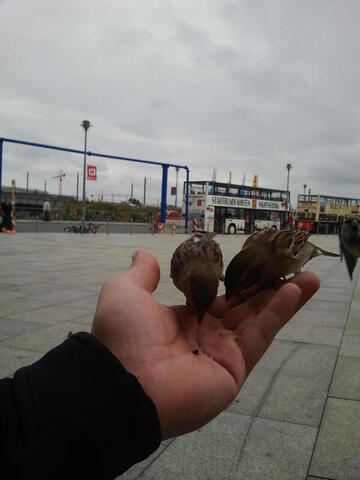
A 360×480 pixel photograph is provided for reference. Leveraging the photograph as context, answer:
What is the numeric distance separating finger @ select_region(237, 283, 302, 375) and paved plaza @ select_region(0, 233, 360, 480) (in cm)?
65

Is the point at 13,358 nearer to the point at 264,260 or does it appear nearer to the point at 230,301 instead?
the point at 230,301

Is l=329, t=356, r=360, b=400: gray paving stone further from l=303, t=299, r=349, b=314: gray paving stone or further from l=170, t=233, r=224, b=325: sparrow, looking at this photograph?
l=303, t=299, r=349, b=314: gray paving stone

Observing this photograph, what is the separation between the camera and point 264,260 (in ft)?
8.29

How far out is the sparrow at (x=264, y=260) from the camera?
99.0 inches

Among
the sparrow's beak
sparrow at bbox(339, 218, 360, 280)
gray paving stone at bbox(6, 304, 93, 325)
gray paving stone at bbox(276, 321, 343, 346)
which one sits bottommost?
gray paving stone at bbox(6, 304, 93, 325)

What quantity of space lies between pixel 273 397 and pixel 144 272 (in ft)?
8.65

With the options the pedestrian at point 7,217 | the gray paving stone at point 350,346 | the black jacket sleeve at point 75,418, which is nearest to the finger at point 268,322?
the black jacket sleeve at point 75,418

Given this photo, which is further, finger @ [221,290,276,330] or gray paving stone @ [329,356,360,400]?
gray paving stone @ [329,356,360,400]

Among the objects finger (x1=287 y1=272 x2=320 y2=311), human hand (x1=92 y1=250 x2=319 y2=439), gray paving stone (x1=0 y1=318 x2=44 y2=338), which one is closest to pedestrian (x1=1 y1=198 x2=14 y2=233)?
gray paving stone (x1=0 y1=318 x2=44 y2=338)

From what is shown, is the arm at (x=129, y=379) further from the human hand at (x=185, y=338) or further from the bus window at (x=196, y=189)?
the bus window at (x=196, y=189)

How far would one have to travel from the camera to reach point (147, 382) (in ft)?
6.24

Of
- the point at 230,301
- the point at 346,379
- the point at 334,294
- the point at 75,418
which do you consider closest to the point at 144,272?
the point at 230,301

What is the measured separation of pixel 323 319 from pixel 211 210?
32987 mm

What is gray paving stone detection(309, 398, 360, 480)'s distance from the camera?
128 inches
